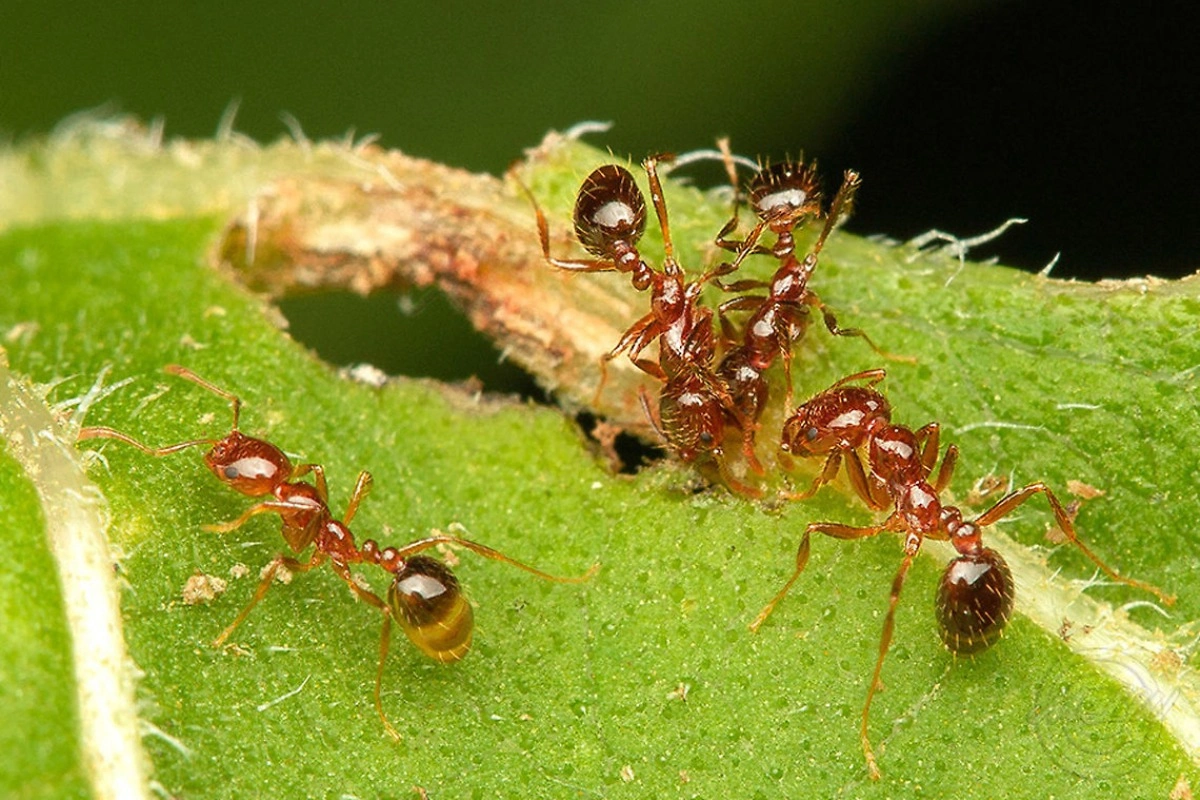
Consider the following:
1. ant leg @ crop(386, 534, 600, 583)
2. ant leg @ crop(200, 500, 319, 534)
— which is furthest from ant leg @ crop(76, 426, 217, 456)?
ant leg @ crop(386, 534, 600, 583)

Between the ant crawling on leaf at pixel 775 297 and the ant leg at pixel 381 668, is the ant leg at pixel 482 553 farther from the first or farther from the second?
the ant crawling on leaf at pixel 775 297

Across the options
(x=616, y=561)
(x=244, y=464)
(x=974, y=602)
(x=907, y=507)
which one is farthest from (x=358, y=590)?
(x=974, y=602)

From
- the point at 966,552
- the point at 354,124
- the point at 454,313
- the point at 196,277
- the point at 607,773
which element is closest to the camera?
the point at 607,773

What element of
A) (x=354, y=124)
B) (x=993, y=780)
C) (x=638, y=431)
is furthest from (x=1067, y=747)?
(x=354, y=124)

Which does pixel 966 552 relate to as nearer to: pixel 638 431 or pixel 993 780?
pixel 993 780

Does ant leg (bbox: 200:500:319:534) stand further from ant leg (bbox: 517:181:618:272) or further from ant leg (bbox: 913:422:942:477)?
ant leg (bbox: 913:422:942:477)

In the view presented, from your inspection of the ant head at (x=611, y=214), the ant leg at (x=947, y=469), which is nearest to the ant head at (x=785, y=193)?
the ant head at (x=611, y=214)

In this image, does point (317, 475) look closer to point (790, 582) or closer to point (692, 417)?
point (692, 417)
